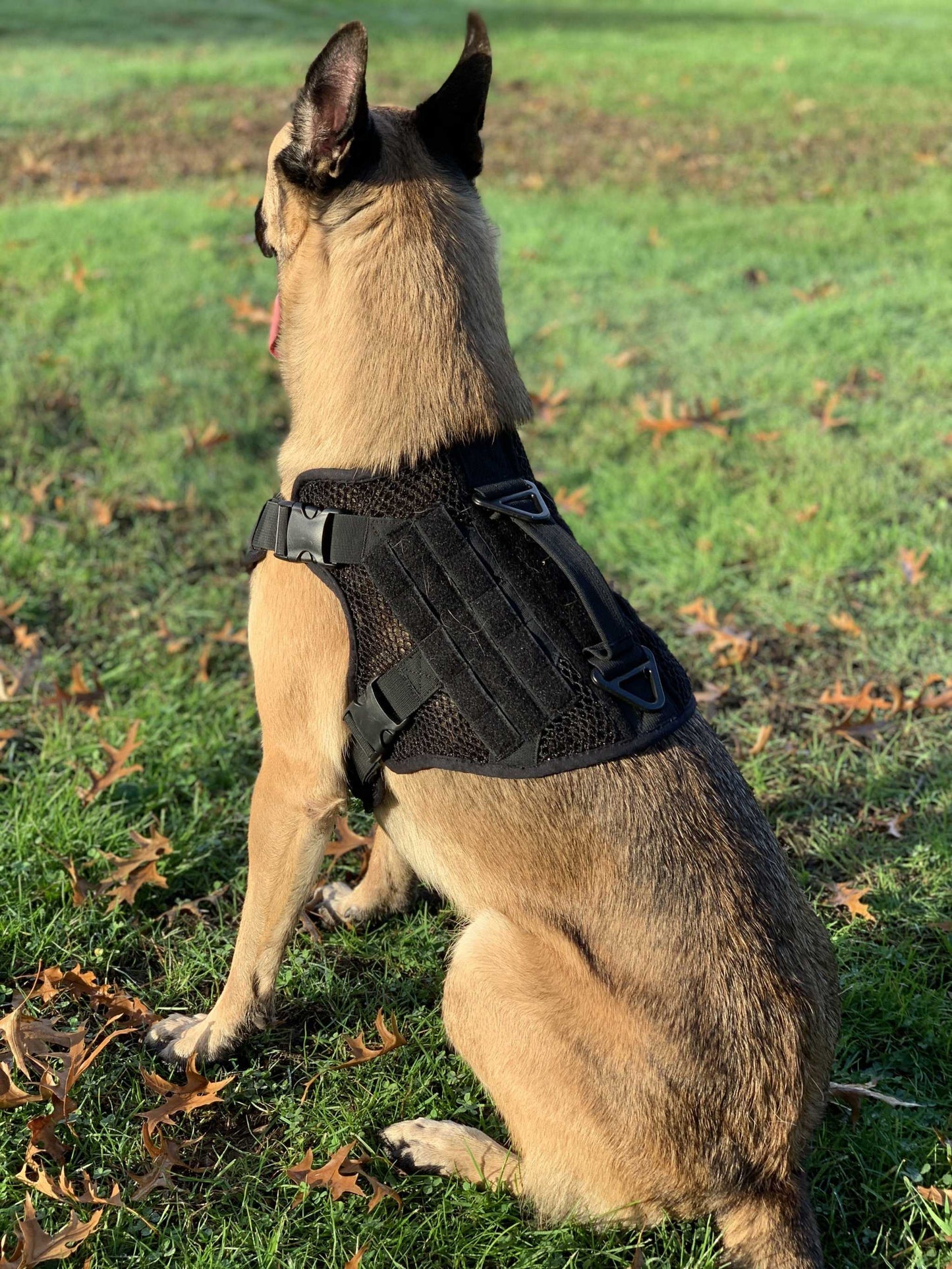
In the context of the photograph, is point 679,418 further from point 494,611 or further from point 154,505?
point 494,611

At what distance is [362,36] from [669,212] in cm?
821

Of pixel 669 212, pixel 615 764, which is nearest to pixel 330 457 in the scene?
pixel 615 764

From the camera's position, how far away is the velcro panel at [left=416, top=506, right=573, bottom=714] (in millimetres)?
2195

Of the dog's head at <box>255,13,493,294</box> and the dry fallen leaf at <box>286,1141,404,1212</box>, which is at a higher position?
the dog's head at <box>255,13,493,294</box>

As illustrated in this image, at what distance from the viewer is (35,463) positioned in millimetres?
5367

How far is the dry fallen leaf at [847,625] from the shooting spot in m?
4.44

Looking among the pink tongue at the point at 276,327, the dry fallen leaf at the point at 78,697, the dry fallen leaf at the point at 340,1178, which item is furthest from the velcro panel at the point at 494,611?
the dry fallen leaf at the point at 78,697

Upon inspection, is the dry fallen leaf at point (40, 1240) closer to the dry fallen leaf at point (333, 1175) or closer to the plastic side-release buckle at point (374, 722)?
the dry fallen leaf at point (333, 1175)

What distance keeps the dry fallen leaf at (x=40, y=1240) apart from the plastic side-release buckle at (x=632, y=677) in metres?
1.63

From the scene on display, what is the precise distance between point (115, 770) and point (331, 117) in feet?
7.41

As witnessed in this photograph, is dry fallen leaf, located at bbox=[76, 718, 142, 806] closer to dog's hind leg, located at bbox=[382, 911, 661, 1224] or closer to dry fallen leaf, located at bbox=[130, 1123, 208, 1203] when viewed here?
dry fallen leaf, located at bbox=[130, 1123, 208, 1203]

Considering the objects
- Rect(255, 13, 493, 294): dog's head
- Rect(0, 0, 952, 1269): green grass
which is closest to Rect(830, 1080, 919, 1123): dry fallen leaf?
Rect(0, 0, 952, 1269): green grass

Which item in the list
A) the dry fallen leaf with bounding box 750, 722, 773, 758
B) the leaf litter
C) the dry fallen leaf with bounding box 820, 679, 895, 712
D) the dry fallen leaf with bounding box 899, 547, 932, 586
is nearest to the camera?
the leaf litter

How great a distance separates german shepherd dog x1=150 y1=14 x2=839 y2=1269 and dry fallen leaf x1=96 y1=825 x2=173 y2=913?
0.51 m
